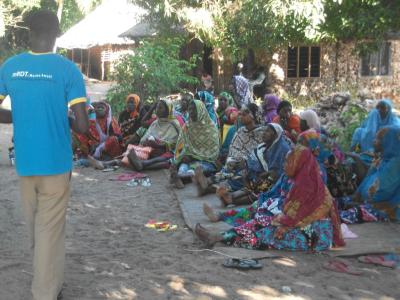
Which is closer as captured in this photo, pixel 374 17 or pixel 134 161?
pixel 374 17

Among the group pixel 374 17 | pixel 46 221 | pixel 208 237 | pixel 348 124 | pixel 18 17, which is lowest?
pixel 208 237

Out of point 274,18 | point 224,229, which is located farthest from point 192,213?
point 274,18

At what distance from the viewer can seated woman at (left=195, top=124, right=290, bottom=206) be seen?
6234mm

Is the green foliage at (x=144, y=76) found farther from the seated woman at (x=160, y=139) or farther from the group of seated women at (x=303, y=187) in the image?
the group of seated women at (x=303, y=187)

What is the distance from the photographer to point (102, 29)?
2561 cm

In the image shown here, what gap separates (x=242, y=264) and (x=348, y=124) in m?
6.10

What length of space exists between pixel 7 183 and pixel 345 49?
13021 mm

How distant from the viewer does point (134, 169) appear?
8891 millimetres

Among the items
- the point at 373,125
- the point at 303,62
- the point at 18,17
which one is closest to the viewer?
the point at 373,125

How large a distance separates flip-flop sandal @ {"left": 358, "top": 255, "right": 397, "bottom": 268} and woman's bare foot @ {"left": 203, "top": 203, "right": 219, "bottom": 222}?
5.29 feet

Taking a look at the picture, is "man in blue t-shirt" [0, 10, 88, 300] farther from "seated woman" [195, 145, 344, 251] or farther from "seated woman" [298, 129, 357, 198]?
"seated woman" [298, 129, 357, 198]

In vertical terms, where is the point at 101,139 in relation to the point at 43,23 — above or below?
below

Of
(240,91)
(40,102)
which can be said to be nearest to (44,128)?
(40,102)

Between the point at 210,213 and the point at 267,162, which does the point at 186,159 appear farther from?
the point at 210,213
